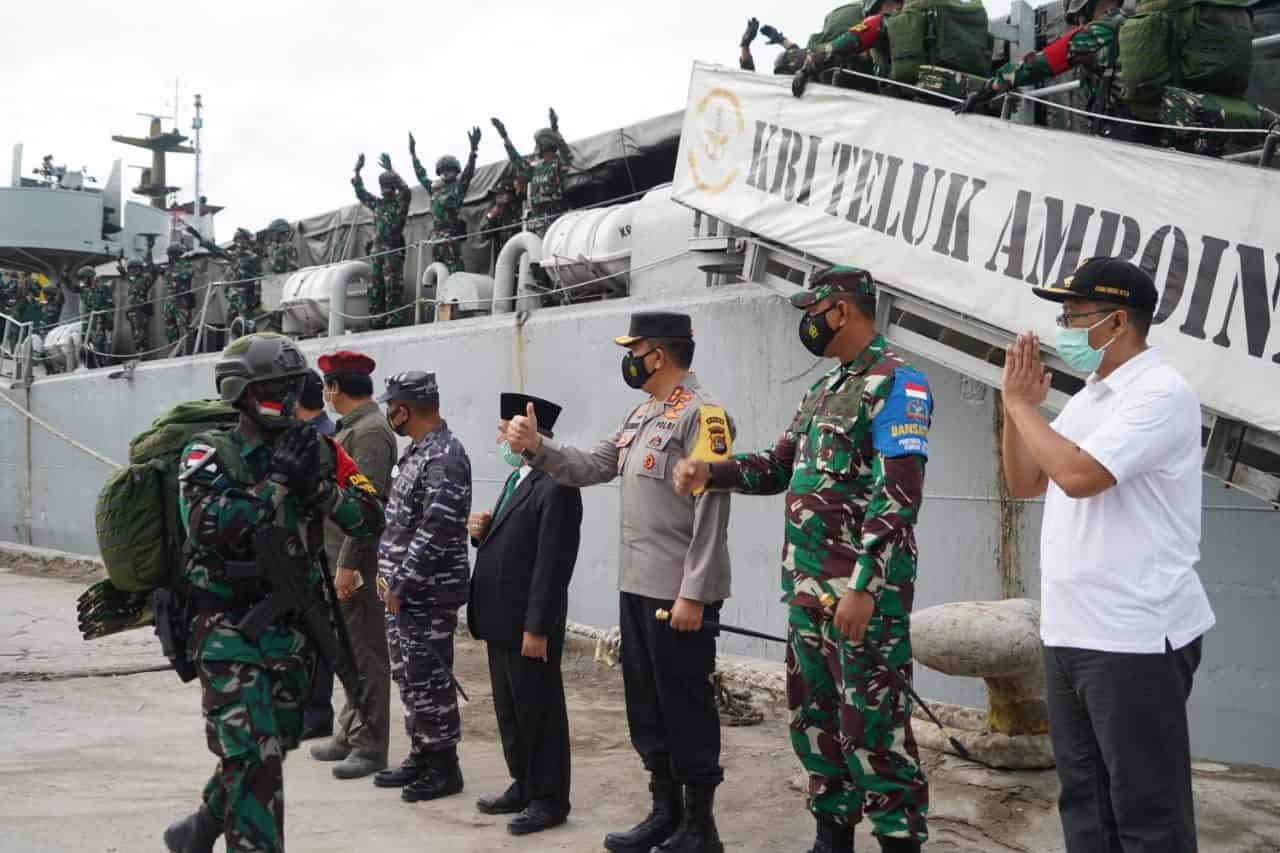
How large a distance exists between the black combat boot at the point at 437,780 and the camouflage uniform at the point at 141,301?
44.0 feet

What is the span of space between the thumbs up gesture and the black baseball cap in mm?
1684

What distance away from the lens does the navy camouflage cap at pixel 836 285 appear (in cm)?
340

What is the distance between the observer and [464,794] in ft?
14.9

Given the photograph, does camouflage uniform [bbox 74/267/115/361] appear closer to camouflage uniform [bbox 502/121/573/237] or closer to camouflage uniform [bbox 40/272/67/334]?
camouflage uniform [bbox 40/272/67/334]

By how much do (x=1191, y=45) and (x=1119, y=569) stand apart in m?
2.93

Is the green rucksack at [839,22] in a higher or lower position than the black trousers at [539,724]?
higher

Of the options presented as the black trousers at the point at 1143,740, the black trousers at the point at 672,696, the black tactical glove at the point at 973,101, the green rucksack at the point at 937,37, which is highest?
the green rucksack at the point at 937,37

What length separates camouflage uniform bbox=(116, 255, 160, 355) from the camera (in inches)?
646

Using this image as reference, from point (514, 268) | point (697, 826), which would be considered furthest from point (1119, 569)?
point (514, 268)

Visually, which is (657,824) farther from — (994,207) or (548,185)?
(548,185)

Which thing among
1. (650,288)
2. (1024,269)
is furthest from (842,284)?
(650,288)

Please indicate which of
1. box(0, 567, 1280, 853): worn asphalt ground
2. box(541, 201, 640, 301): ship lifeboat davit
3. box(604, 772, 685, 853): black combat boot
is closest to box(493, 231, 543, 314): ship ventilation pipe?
Result: box(541, 201, 640, 301): ship lifeboat davit

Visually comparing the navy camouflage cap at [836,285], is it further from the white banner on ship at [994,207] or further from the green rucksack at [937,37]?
the green rucksack at [937,37]

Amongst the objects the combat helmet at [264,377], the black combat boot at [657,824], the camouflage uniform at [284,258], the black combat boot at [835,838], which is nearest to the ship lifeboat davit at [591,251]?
the black combat boot at [657,824]
